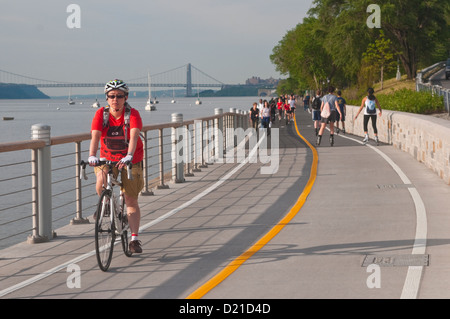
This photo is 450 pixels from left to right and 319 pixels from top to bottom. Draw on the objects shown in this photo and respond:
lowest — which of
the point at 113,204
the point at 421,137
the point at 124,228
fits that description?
Answer: the point at 124,228

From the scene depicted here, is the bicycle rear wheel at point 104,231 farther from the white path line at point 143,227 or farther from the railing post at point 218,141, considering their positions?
the railing post at point 218,141

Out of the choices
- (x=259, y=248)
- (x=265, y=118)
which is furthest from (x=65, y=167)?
(x=265, y=118)

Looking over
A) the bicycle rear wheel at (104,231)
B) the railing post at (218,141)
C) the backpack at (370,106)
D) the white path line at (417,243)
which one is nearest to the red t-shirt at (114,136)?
the bicycle rear wheel at (104,231)

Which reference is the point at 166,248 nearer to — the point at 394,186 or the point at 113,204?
the point at 113,204

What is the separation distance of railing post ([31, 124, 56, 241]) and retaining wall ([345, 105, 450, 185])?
8.01 metres

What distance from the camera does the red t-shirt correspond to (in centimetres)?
848

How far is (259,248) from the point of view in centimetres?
919

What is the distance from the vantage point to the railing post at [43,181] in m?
9.94

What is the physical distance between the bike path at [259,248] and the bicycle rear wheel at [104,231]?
0.53 ft

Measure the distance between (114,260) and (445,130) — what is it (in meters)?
8.90

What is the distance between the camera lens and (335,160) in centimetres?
2105

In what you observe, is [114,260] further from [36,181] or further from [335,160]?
[335,160]

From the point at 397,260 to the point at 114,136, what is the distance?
10.9 feet
